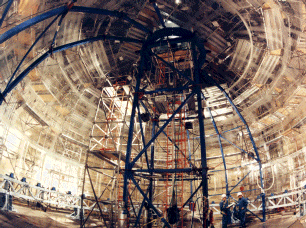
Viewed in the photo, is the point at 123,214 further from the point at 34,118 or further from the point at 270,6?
the point at 270,6

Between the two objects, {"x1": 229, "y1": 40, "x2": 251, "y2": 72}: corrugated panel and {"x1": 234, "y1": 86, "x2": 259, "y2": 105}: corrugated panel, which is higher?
{"x1": 229, "y1": 40, "x2": 251, "y2": 72}: corrugated panel

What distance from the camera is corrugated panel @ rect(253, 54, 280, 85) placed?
56.1 ft

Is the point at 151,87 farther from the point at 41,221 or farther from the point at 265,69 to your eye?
the point at 41,221

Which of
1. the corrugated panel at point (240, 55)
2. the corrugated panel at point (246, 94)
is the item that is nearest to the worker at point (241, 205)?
the corrugated panel at point (246, 94)

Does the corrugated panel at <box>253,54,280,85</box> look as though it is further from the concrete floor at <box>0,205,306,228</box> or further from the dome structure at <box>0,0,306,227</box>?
the concrete floor at <box>0,205,306,228</box>

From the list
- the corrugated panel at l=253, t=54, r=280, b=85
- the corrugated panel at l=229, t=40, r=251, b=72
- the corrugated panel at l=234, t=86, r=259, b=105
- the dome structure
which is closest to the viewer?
the dome structure

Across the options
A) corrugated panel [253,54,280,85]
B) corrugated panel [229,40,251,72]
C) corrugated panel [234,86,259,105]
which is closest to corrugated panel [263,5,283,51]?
corrugated panel [253,54,280,85]

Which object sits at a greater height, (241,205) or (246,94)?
(246,94)

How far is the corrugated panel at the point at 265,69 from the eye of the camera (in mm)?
17109

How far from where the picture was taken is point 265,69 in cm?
1802

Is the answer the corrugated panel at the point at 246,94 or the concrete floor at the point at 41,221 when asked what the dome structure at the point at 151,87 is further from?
the concrete floor at the point at 41,221

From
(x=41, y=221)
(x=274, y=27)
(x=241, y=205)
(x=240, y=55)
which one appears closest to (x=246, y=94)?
(x=240, y=55)

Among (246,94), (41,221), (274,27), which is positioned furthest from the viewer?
(246,94)

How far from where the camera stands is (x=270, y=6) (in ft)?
46.8
